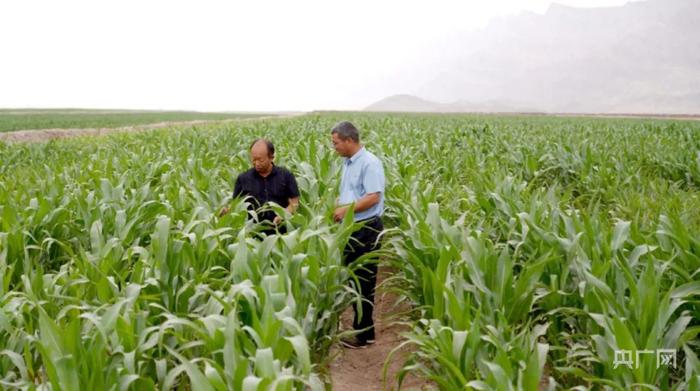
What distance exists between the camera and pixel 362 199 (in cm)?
439

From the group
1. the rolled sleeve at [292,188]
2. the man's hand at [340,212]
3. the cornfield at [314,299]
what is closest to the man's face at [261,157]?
the rolled sleeve at [292,188]

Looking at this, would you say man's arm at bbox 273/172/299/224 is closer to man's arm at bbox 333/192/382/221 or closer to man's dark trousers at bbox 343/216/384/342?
man's dark trousers at bbox 343/216/384/342

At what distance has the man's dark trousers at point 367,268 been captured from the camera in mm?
4438

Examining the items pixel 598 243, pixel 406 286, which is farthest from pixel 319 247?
pixel 598 243

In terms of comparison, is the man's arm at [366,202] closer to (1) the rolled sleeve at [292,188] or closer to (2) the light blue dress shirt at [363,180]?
(2) the light blue dress shirt at [363,180]

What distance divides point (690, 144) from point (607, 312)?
11674mm

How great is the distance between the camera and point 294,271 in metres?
3.42

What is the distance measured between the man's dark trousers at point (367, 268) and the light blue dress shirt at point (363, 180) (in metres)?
0.09

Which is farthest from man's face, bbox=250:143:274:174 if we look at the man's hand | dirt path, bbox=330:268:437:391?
dirt path, bbox=330:268:437:391

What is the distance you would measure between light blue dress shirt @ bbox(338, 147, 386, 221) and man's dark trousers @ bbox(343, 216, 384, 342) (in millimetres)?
94

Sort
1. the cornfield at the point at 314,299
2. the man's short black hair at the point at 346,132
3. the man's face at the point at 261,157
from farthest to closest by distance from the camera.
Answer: the man's face at the point at 261,157
the man's short black hair at the point at 346,132
the cornfield at the point at 314,299

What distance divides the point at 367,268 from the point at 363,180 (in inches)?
27.1

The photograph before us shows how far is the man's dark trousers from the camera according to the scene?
444 cm

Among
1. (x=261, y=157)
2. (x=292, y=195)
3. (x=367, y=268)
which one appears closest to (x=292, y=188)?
(x=292, y=195)
